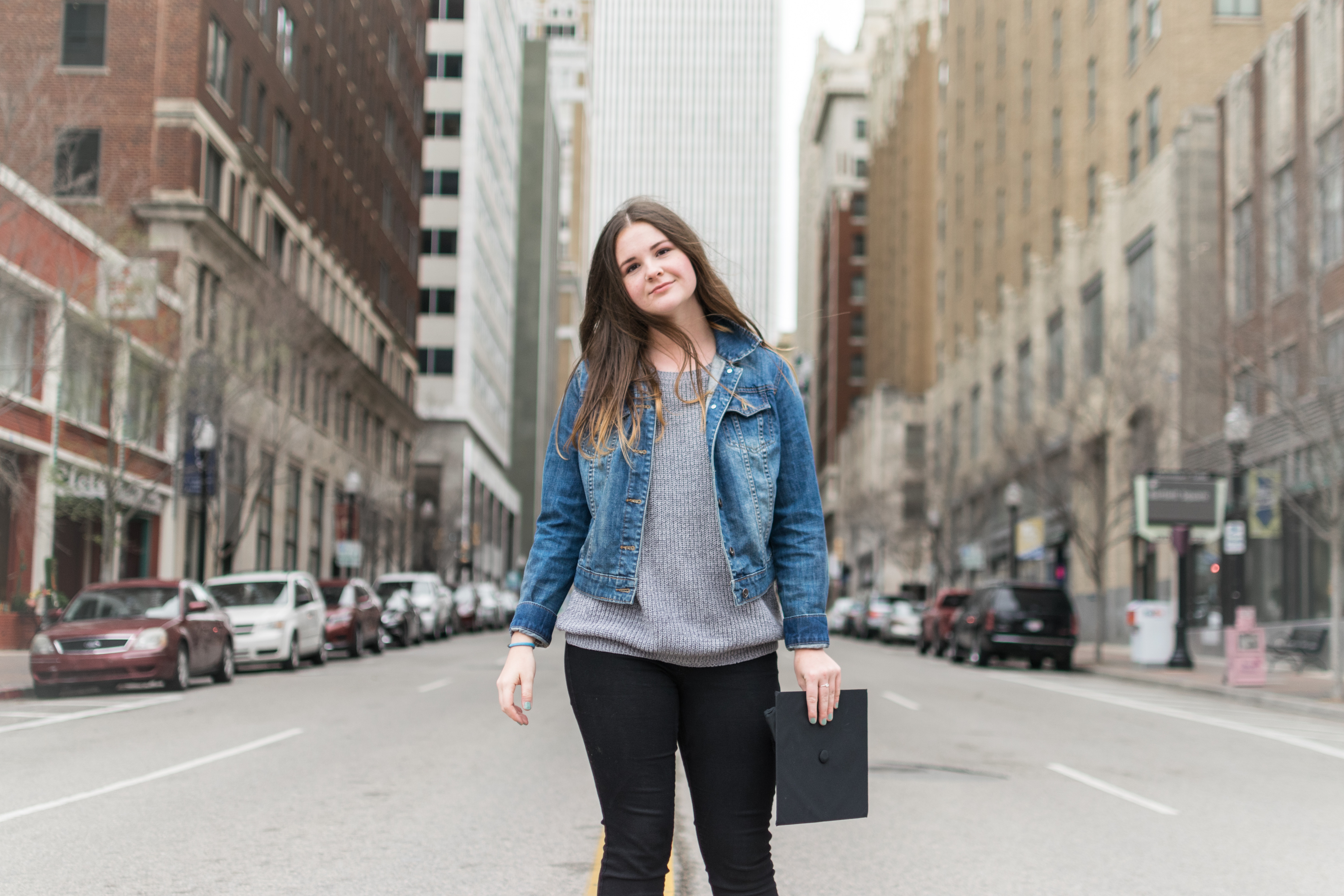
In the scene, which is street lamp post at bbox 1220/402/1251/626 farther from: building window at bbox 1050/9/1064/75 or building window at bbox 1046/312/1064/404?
building window at bbox 1050/9/1064/75

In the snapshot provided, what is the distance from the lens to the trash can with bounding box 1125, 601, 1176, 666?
1149 inches

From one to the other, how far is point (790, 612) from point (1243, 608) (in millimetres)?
22090

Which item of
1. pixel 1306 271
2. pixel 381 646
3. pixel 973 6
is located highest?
pixel 973 6

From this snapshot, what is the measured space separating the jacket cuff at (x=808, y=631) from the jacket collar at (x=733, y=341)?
0.63m

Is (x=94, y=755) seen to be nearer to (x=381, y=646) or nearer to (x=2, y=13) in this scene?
(x=381, y=646)

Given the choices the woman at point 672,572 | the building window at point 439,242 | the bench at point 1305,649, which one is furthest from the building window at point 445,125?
the woman at point 672,572

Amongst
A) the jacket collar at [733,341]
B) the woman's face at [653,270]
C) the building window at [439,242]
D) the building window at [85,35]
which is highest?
the building window at [439,242]

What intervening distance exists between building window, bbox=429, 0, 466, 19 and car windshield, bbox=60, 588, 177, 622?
6614 cm

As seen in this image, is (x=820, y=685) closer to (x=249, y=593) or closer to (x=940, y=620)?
(x=249, y=593)

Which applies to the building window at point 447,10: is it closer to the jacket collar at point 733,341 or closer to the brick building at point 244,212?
the brick building at point 244,212

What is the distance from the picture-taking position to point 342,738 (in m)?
12.6

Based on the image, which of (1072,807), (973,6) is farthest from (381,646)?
(973,6)

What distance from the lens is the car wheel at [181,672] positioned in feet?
60.0

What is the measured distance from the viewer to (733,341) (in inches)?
141
